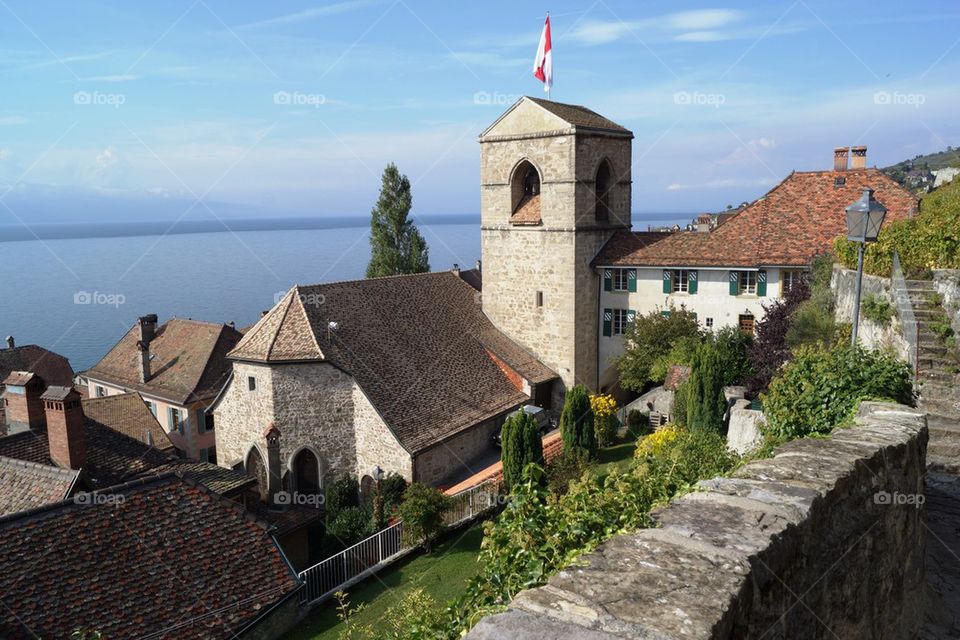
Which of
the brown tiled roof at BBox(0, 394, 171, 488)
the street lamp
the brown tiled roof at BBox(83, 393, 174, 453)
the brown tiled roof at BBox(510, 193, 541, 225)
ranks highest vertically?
the brown tiled roof at BBox(510, 193, 541, 225)

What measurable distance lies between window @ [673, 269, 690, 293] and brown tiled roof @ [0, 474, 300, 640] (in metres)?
19.7

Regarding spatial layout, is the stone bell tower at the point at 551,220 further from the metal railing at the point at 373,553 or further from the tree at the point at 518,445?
the metal railing at the point at 373,553

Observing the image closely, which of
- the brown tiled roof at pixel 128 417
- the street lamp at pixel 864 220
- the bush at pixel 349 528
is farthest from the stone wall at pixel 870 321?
the brown tiled roof at pixel 128 417

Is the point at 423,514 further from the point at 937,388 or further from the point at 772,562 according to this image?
the point at 772,562

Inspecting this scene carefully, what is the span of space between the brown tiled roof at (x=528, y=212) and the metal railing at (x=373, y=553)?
12.1 metres

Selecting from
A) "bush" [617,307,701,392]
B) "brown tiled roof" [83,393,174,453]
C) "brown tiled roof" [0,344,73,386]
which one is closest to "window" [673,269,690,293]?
"bush" [617,307,701,392]

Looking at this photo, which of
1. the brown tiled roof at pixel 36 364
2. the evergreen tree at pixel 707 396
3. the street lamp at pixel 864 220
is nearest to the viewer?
the street lamp at pixel 864 220

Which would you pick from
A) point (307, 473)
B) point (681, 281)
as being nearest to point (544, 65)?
point (681, 281)

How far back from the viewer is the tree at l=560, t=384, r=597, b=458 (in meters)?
23.2

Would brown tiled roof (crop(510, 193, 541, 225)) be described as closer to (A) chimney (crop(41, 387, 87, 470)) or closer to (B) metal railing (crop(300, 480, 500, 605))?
(B) metal railing (crop(300, 480, 500, 605))

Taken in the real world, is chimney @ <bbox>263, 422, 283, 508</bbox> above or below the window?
below

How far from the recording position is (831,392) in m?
7.43

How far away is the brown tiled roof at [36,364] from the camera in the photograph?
3528 cm

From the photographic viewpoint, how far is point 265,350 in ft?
73.8
